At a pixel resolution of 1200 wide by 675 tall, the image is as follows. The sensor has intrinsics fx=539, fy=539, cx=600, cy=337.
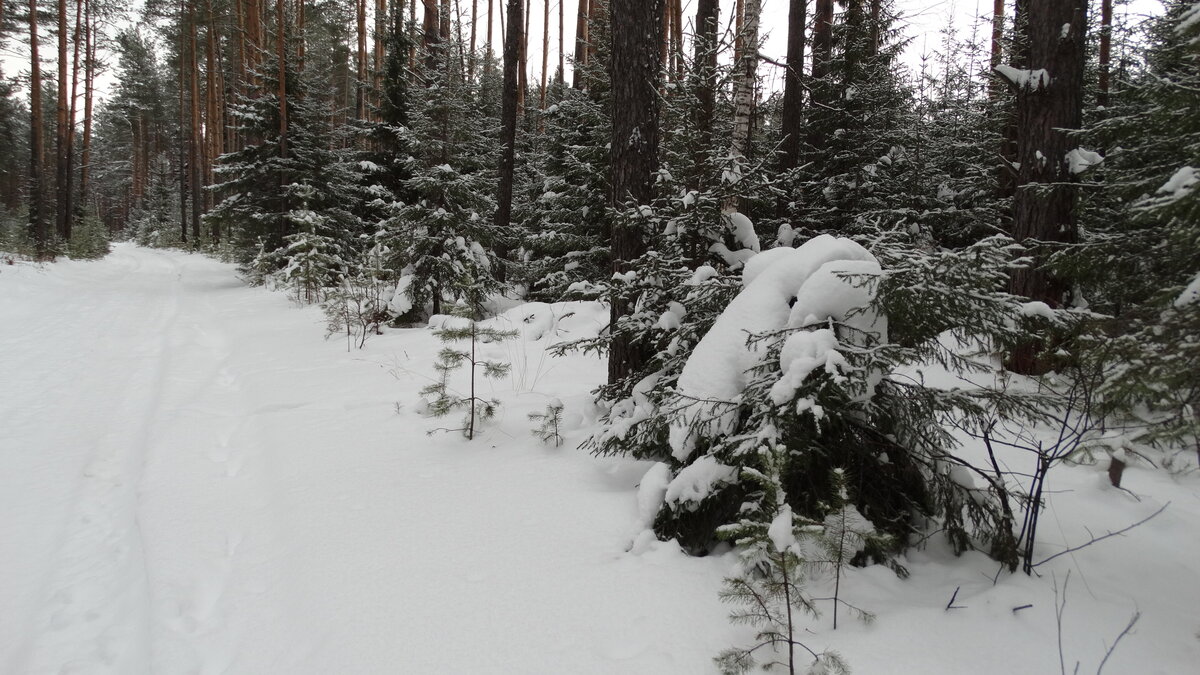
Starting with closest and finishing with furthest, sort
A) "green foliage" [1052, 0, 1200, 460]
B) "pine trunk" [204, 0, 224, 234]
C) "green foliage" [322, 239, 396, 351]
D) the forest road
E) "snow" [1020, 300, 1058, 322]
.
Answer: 1. "green foliage" [1052, 0, 1200, 460]
2. the forest road
3. "snow" [1020, 300, 1058, 322]
4. "green foliage" [322, 239, 396, 351]
5. "pine trunk" [204, 0, 224, 234]

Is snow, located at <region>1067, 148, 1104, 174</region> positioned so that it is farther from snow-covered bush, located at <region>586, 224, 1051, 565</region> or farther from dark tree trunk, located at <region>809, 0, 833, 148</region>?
dark tree trunk, located at <region>809, 0, 833, 148</region>

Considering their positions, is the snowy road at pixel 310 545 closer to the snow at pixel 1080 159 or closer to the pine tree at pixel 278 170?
the snow at pixel 1080 159

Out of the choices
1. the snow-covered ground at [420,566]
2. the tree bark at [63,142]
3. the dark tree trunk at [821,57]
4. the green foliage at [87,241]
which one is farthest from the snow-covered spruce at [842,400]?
the tree bark at [63,142]

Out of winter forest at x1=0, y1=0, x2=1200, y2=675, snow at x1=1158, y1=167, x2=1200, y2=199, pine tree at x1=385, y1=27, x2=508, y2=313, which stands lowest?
winter forest at x1=0, y1=0, x2=1200, y2=675

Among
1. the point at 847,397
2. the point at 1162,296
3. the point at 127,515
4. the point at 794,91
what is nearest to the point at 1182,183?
the point at 1162,296

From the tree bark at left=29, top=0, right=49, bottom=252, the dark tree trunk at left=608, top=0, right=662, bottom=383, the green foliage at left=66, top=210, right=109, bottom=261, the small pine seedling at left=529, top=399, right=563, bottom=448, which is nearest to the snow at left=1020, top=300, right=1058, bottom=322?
the dark tree trunk at left=608, top=0, right=662, bottom=383

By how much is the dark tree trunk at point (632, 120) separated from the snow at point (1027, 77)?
334cm

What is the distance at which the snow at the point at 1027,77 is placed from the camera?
16.3 feet

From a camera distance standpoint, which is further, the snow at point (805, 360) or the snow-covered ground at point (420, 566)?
the snow at point (805, 360)

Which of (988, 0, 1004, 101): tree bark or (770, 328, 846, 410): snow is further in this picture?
(988, 0, 1004, 101): tree bark

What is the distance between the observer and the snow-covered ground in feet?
6.47

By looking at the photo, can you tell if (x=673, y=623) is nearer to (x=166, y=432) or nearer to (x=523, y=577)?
(x=523, y=577)

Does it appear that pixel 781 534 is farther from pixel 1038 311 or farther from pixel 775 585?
pixel 1038 311

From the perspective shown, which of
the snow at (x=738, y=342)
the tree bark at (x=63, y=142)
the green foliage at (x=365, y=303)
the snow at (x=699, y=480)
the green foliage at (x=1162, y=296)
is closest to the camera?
the green foliage at (x=1162, y=296)
